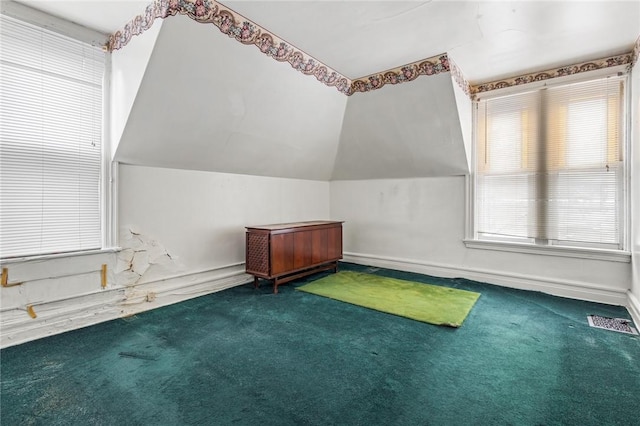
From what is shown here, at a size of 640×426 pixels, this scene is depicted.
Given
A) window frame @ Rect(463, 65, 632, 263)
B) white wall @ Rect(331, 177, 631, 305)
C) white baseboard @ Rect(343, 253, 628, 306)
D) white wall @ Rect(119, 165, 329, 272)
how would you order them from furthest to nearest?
white wall @ Rect(331, 177, 631, 305)
white baseboard @ Rect(343, 253, 628, 306)
window frame @ Rect(463, 65, 632, 263)
white wall @ Rect(119, 165, 329, 272)

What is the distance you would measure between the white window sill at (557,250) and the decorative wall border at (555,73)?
1882mm

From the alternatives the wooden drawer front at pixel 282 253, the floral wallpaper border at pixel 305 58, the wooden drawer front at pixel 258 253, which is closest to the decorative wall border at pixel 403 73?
the floral wallpaper border at pixel 305 58

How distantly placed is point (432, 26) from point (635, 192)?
236 cm

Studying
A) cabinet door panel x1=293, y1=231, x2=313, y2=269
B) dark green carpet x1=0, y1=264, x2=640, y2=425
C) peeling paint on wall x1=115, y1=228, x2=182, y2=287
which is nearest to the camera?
dark green carpet x1=0, y1=264, x2=640, y2=425

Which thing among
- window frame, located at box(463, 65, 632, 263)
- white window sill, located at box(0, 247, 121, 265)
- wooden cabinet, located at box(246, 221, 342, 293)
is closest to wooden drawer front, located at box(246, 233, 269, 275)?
wooden cabinet, located at box(246, 221, 342, 293)

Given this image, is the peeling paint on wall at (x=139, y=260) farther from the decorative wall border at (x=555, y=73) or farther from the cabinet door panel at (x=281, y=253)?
the decorative wall border at (x=555, y=73)

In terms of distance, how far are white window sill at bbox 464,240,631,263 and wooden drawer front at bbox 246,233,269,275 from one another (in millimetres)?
2577

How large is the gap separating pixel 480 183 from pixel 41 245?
15.1 ft

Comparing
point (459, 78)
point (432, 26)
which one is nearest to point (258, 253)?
point (432, 26)

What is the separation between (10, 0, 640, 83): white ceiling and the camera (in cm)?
231

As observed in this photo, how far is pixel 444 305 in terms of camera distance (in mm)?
3170

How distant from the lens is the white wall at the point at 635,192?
107 inches

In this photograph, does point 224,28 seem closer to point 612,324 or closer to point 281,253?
point 281,253

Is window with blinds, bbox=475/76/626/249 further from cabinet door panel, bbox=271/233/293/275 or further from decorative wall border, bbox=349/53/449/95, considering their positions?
cabinet door panel, bbox=271/233/293/275
